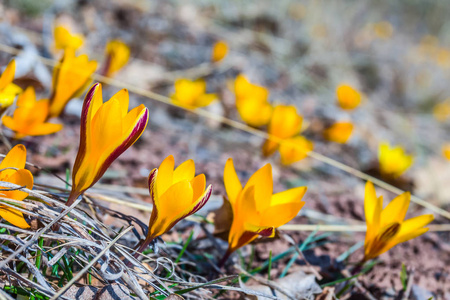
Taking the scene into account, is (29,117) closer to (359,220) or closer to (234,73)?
(359,220)

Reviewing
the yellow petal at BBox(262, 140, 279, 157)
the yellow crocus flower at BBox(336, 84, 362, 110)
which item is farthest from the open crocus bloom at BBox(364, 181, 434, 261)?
the yellow crocus flower at BBox(336, 84, 362, 110)

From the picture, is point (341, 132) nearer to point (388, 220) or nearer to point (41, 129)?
point (388, 220)

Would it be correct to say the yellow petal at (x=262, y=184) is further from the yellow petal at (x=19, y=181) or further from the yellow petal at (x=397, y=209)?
the yellow petal at (x=19, y=181)

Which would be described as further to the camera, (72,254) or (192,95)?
(192,95)

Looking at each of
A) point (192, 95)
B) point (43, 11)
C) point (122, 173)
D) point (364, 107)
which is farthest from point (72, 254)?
point (364, 107)

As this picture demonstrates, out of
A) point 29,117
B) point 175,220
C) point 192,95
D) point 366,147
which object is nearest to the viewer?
point 175,220

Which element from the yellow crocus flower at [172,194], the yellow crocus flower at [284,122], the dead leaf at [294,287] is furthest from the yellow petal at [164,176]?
the yellow crocus flower at [284,122]
